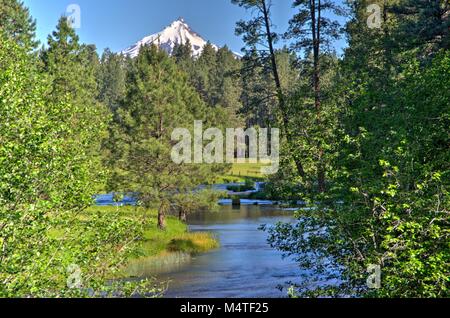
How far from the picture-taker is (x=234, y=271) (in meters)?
27.4

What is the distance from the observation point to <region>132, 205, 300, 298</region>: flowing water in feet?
75.6

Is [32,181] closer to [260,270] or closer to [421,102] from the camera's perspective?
[421,102]

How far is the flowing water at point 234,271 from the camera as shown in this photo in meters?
23.0

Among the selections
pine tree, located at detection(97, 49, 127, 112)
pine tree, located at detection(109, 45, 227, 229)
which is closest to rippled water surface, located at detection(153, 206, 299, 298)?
pine tree, located at detection(109, 45, 227, 229)

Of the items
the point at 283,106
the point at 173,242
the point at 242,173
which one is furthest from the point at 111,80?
the point at 283,106

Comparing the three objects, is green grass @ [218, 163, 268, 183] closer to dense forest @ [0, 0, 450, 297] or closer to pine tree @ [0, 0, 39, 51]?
pine tree @ [0, 0, 39, 51]

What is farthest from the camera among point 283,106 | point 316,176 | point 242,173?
point 242,173

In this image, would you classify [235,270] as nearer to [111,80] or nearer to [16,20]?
[16,20]

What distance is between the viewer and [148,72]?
3684 cm

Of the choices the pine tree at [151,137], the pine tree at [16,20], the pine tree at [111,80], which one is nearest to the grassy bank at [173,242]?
the pine tree at [151,137]

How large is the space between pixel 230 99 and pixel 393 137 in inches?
4342

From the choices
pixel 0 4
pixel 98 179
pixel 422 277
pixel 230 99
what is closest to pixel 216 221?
pixel 0 4

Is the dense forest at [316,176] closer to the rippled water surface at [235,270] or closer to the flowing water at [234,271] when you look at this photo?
the rippled water surface at [235,270]

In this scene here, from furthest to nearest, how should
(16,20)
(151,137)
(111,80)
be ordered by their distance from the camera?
(111,80), (16,20), (151,137)
